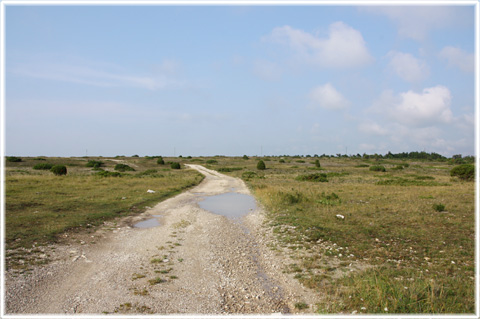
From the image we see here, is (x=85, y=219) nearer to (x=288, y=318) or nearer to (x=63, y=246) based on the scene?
(x=63, y=246)

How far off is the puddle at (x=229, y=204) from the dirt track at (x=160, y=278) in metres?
6.51

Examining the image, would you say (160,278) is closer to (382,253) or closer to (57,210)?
(382,253)

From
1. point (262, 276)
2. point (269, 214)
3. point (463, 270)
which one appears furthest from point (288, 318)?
point (269, 214)

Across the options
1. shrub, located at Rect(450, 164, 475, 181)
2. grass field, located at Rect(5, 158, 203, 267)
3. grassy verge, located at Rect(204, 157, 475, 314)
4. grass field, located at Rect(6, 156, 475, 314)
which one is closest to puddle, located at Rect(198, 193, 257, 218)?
grass field, located at Rect(6, 156, 475, 314)

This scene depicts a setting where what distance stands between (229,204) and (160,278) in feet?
52.6

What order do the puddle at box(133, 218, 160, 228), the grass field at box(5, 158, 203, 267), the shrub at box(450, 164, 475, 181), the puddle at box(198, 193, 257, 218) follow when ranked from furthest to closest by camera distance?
the shrub at box(450, 164, 475, 181) → the puddle at box(198, 193, 257, 218) → the puddle at box(133, 218, 160, 228) → the grass field at box(5, 158, 203, 267)

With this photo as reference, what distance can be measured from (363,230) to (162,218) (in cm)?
1113

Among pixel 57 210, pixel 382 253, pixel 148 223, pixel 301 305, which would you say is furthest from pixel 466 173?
pixel 57 210

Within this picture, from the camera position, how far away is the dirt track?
760 centimetres

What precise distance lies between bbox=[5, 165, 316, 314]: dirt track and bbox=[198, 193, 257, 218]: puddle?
651 centimetres

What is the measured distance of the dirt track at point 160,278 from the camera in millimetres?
7598

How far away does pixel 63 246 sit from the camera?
12422mm

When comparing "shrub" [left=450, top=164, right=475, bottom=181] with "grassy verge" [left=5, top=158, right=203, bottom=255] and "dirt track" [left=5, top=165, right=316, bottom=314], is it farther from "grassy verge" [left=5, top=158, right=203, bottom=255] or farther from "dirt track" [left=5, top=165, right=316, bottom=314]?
"dirt track" [left=5, top=165, right=316, bottom=314]

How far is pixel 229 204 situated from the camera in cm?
2519
